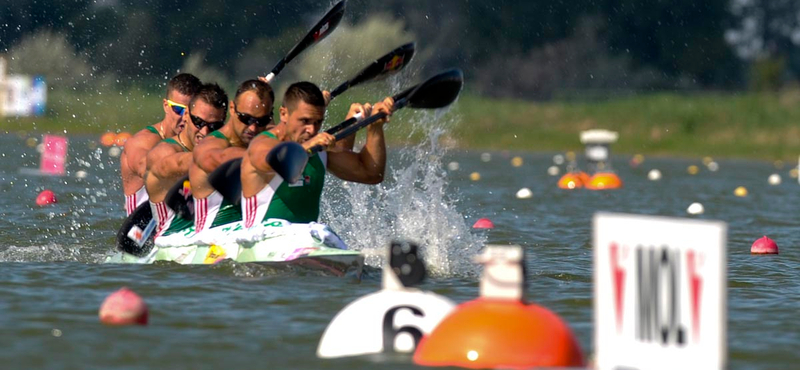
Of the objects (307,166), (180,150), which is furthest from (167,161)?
(307,166)

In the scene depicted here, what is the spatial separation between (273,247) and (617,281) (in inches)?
175

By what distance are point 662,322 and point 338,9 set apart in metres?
8.33

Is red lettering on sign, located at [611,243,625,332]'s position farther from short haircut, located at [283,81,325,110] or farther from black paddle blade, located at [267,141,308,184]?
short haircut, located at [283,81,325,110]

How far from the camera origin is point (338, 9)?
13680mm

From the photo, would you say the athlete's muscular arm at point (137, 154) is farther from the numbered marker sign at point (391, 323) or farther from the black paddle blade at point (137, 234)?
the numbered marker sign at point (391, 323)

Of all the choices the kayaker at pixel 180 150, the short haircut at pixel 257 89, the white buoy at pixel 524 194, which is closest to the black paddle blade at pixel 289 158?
the short haircut at pixel 257 89

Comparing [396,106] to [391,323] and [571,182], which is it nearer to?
[391,323]

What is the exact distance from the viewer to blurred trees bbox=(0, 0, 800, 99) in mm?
53094

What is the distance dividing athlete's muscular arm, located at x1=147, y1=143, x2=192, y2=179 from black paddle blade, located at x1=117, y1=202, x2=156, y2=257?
1.64 ft

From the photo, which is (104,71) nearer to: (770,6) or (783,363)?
(770,6)

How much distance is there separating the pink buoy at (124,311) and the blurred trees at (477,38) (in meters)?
36.6

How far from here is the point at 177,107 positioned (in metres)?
11.3

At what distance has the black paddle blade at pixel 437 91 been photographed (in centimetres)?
1098

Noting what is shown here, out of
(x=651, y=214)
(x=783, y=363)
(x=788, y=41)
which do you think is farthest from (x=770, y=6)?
(x=783, y=363)
